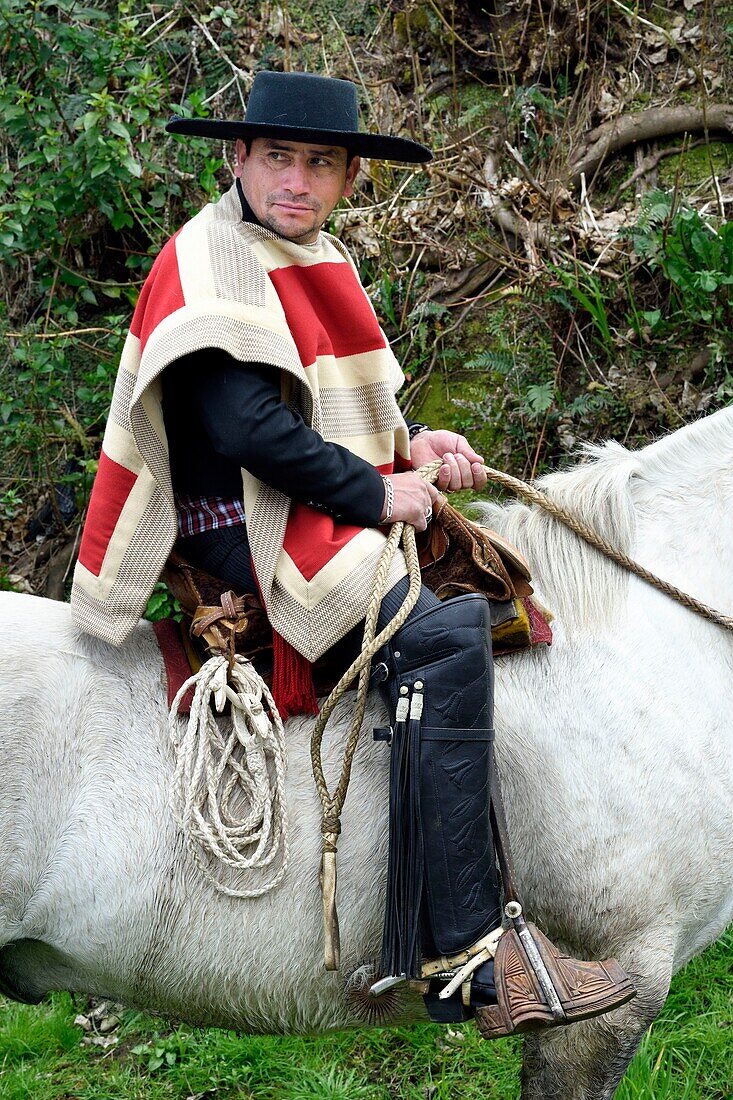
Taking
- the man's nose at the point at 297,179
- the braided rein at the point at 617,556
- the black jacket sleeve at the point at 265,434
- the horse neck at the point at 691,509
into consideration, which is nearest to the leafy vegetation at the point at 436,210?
the horse neck at the point at 691,509

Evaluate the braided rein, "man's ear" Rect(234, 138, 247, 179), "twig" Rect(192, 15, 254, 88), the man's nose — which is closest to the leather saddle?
the braided rein

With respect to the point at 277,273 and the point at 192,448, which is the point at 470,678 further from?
the point at 277,273

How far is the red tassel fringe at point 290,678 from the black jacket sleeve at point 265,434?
396 millimetres

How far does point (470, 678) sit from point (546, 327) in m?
3.44

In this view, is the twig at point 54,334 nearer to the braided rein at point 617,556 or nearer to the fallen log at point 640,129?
the fallen log at point 640,129

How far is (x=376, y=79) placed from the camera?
636 cm

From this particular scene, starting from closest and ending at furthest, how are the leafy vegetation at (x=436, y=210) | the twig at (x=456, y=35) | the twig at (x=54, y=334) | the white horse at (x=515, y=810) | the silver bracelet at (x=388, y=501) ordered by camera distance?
1. the white horse at (x=515, y=810)
2. the silver bracelet at (x=388, y=501)
3. the leafy vegetation at (x=436, y=210)
4. the twig at (x=54, y=334)
5. the twig at (x=456, y=35)

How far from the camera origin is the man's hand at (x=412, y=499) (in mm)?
2395

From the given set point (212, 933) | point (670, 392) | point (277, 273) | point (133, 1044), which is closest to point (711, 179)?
point (670, 392)

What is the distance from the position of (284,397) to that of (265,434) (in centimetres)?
18

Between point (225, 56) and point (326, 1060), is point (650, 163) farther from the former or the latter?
point (326, 1060)

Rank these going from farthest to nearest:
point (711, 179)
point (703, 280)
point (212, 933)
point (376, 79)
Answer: point (376, 79) < point (711, 179) < point (703, 280) < point (212, 933)

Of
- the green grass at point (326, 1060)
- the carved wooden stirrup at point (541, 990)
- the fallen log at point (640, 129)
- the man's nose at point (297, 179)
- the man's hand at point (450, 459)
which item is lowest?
the green grass at point (326, 1060)

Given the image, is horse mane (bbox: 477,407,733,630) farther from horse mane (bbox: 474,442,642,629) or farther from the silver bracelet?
the silver bracelet
